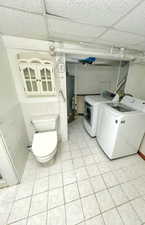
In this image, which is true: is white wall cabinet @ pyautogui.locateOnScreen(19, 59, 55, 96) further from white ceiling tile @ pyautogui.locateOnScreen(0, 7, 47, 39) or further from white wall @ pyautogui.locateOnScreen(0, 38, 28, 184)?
white ceiling tile @ pyautogui.locateOnScreen(0, 7, 47, 39)

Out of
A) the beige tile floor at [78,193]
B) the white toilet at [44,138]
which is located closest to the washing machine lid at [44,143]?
the white toilet at [44,138]

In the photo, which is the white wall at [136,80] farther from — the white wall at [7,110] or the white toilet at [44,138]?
the white wall at [7,110]

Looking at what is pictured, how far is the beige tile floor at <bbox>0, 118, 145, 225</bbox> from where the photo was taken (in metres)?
1.07

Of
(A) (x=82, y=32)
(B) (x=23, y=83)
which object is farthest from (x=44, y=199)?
(A) (x=82, y=32)

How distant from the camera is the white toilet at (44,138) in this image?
1.47m

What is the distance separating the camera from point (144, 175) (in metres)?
1.55

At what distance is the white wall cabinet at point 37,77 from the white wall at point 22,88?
0.12m

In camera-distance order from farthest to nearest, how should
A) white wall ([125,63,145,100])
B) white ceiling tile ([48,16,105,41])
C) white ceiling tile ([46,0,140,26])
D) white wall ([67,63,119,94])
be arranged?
white wall ([67,63,119,94]) < white wall ([125,63,145,100]) < white ceiling tile ([48,16,105,41]) < white ceiling tile ([46,0,140,26])

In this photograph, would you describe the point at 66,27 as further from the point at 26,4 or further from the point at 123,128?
the point at 123,128

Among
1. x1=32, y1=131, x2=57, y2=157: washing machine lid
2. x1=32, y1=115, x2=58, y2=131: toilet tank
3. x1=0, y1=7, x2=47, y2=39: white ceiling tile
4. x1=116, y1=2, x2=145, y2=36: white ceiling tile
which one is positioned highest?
x1=0, y1=7, x2=47, y2=39: white ceiling tile

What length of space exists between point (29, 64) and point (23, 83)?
33 cm

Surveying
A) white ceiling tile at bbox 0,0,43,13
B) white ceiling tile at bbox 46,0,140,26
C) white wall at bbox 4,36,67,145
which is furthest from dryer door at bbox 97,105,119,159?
white ceiling tile at bbox 0,0,43,13

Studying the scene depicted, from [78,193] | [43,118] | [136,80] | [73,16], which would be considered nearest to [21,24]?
[73,16]

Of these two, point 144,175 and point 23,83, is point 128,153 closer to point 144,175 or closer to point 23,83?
point 144,175
